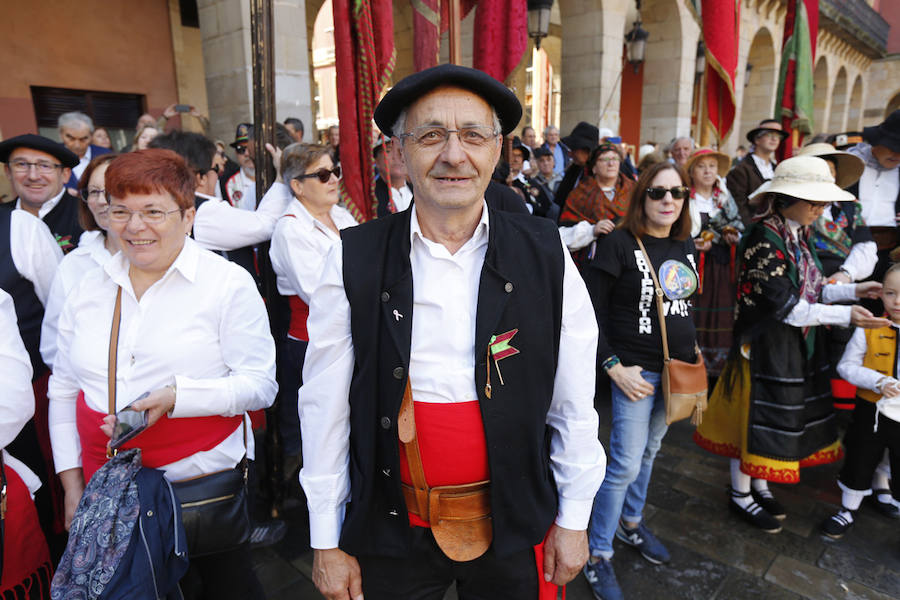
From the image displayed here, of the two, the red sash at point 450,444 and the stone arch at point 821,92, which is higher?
the stone arch at point 821,92

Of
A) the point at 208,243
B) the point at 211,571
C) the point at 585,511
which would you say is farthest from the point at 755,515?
the point at 208,243

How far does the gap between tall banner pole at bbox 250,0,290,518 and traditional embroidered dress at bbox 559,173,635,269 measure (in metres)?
2.56

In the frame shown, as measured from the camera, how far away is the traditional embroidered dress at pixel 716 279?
4.87 meters

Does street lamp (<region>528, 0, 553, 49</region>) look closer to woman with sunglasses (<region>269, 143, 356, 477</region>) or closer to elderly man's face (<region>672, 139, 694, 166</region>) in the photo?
elderly man's face (<region>672, 139, 694, 166</region>)

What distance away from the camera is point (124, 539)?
4.93 feet

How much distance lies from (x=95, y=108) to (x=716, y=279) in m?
9.47

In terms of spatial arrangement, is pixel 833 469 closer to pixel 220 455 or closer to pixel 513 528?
pixel 513 528

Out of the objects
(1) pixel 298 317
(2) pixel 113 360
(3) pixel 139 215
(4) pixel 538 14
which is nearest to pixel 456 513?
(2) pixel 113 360

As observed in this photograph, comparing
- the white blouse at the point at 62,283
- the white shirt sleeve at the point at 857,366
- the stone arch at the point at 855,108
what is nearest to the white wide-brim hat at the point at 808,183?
the white shirt sleeve at the point at 857,366

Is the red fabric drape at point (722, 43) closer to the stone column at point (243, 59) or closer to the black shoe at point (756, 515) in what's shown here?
the black shoe at point (756, 515)

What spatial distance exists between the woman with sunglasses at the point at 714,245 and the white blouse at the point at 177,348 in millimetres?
4040

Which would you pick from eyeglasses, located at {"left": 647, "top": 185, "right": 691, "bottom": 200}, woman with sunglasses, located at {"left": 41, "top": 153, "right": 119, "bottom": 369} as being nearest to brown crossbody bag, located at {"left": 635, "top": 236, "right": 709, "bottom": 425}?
eyeglasses, located at {"left": 647, "top": 185, "right": 691, "bottom": 200}

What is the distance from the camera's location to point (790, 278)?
2770 mm

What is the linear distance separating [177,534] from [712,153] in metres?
4.78
